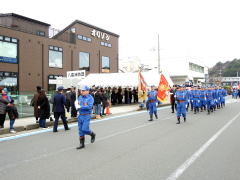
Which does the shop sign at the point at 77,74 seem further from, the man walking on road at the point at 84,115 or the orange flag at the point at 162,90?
the man walking on road at the point at 84,115

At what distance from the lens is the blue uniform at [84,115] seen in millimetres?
7047

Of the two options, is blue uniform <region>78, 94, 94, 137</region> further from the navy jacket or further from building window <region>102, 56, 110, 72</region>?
building window <region>102, 56, 110, 72</region>

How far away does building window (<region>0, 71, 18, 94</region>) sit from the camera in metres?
22.9

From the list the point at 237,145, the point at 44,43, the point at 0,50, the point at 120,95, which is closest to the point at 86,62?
the point at 44,43

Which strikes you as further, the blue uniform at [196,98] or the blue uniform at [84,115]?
the blue uniform at [196,98]

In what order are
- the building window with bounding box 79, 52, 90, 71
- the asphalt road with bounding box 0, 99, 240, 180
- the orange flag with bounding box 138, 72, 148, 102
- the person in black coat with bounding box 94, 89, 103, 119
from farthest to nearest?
the building window with bounding box 79, 52, 90, 71 < the orange flag with bounding box 138, 72, 148, 102 < the person in black coat with bounding box 94, 89, 103, 119 < the asphalt road with bounding box 0, 99, 240, 180

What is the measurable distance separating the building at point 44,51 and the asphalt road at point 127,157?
1691cm

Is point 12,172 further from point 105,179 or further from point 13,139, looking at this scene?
point 13,139

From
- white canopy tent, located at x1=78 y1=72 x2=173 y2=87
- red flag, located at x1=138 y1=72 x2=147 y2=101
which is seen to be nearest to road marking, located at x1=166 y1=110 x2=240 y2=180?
red flag, located at x1=138 y1=72 x2=147 y2=101

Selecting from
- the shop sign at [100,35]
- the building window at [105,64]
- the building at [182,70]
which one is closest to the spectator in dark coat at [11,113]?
the shop sign at [100,35]

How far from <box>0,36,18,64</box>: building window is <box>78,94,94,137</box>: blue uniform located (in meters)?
18.5

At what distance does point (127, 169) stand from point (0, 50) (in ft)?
69.6

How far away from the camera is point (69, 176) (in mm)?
4652

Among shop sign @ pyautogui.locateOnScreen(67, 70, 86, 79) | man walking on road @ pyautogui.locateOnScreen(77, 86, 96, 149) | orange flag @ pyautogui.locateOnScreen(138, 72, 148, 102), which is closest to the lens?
man walking on road @ pyautogui.locateOnScreen(77, 86, 96, 149)
